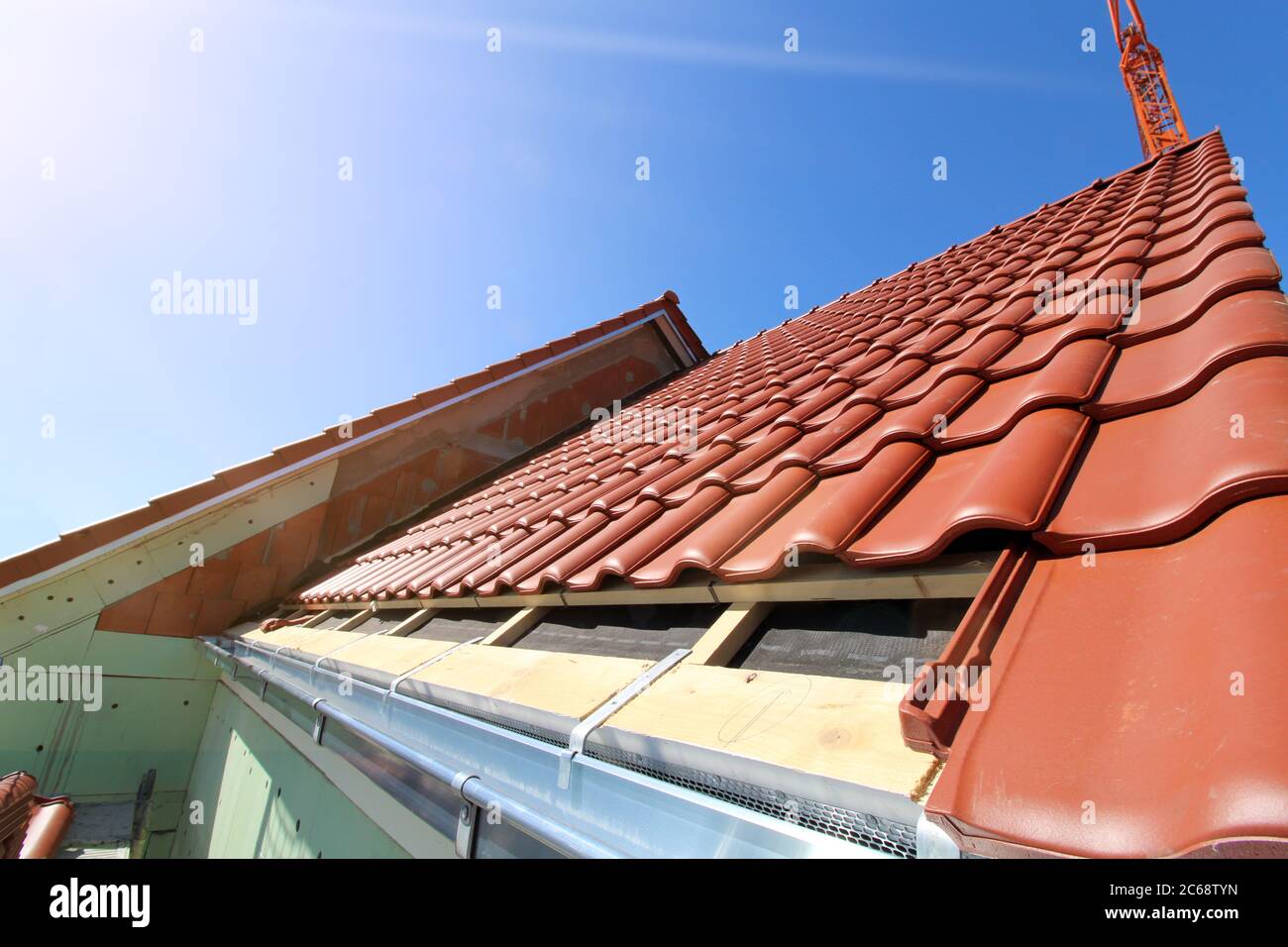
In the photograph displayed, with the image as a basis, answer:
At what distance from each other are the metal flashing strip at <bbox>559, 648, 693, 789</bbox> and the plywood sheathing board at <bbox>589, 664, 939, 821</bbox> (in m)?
0.02

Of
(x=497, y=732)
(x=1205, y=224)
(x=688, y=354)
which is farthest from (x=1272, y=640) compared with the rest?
(x=688, y=354)

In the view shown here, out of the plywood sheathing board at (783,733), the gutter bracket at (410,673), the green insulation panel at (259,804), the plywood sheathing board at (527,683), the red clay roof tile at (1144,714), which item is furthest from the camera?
the green insulation panel at (259,804)

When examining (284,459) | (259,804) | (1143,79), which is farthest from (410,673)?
(1143,79)

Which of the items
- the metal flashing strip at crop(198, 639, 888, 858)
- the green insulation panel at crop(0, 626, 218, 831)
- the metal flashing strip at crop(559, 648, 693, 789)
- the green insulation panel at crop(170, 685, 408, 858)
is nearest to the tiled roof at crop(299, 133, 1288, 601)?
the metal flashing strip at crop(559, 648, 693, 789)

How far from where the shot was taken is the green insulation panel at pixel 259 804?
238cm

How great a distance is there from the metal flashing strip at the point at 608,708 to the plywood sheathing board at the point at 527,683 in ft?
0.08

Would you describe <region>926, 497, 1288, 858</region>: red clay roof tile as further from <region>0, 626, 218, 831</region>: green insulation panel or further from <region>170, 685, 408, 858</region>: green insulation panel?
<region>0, 626, 218, 831</region>: green insulation panel

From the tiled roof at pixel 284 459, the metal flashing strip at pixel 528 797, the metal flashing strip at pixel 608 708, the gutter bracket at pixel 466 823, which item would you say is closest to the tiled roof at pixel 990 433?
the metal flashing strip at pixel 608 708

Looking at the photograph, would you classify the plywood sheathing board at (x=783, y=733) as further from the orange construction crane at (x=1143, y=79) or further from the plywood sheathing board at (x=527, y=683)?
the orange construction crane at (x=1143, y=79)

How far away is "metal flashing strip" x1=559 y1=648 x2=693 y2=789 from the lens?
114 cm

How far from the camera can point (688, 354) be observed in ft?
28.4

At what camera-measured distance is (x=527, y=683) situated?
149 cm
